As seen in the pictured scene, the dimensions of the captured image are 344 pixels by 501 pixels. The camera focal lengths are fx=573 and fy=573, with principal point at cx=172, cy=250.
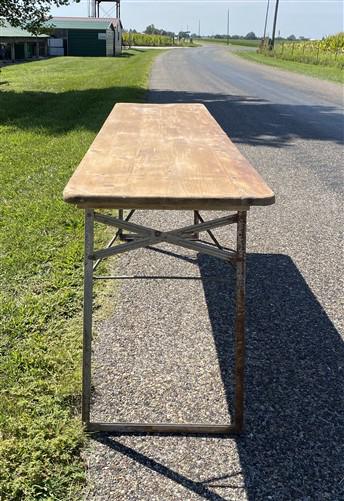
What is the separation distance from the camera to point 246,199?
2.09m

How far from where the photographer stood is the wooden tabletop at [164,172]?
6.82 feet

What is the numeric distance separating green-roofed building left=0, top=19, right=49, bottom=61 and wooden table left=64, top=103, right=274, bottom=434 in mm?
31726

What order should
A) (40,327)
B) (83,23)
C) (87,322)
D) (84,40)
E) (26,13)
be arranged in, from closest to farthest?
1. (87,322)
2. (40,327)
3. (26,13)
4. (84,40)
5. (83,23)

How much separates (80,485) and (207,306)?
168 centimetres

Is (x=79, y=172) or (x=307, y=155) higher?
(x=79, y=172)

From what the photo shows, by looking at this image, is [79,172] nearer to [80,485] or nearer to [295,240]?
[80,485]

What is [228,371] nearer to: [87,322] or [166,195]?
[87,322]

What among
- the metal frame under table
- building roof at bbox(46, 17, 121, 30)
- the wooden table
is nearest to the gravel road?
the metal frame under table

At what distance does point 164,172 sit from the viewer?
247cm

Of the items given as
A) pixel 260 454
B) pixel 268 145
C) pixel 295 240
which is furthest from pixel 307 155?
pixel 260 454

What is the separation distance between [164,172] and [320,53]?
3884cm

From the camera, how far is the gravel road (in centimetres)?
215

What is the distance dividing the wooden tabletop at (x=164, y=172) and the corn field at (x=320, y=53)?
29.3 m

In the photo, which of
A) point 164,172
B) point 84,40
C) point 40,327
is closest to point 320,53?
point 84,40
